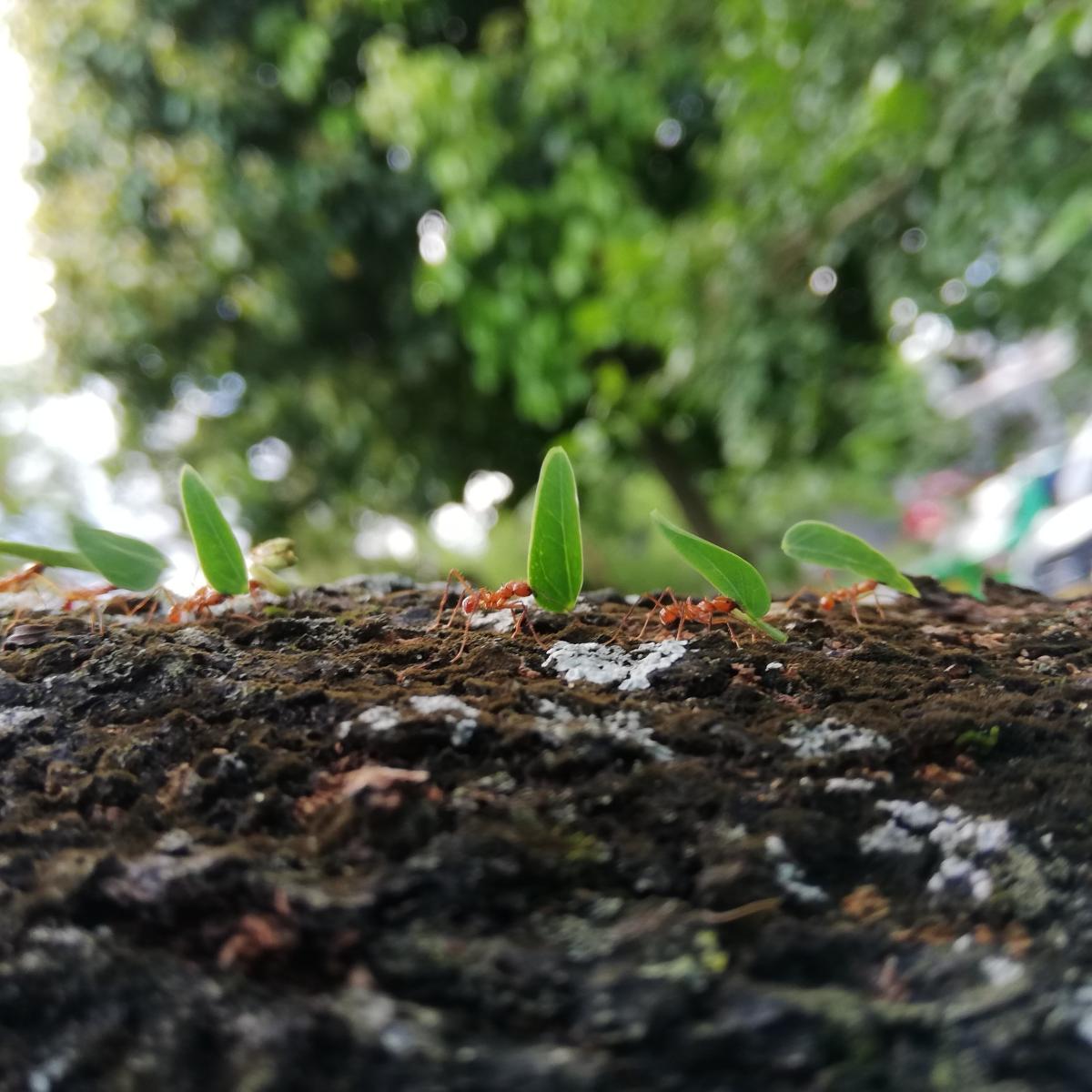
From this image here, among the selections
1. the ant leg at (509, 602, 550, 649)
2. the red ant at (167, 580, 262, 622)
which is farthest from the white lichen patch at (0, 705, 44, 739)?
the ant leg at (509, 602, 550, 649)

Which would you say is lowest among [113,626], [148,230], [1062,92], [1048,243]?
[113,626]

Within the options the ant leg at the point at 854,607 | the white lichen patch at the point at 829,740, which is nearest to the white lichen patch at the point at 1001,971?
Result: the white lichen patch at the point at 829,740

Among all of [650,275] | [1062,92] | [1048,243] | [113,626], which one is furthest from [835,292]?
[113,626]

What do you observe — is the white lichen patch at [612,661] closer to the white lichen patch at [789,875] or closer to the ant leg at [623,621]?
the ant leg at [623,621]

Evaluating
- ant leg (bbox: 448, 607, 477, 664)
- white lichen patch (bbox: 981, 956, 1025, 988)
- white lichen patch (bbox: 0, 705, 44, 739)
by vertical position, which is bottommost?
white lichen patch (bbox: 981, 956, 1025, 988)

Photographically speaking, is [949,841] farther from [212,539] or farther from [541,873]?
[212,539]

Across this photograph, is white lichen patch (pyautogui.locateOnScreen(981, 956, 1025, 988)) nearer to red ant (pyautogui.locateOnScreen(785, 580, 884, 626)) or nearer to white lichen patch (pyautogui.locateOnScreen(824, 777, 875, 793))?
white lichen patch (pyautogui.locateOnScreen(824, 777, 875, 793))

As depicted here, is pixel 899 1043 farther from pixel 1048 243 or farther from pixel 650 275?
pixel 650 275
